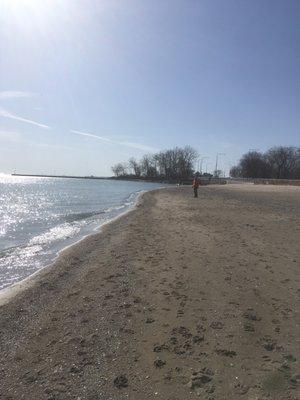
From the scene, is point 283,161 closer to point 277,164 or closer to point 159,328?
point 277,164

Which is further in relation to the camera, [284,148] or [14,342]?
[284,148]

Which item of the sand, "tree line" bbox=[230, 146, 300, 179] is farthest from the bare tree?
the sand

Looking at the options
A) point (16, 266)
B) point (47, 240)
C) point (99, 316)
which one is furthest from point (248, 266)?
point (47, 240)

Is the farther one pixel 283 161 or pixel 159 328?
pixel 283 161

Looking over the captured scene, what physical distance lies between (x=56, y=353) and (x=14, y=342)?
34.8 inches

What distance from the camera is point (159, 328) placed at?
6797 mm

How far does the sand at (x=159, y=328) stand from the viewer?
5059 mm

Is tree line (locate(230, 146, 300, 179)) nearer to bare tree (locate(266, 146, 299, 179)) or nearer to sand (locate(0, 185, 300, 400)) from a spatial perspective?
bare tree (locate(266, 146, 299, 179))

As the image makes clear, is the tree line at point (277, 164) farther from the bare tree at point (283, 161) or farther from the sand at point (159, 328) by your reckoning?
the sand at point (159, 328)

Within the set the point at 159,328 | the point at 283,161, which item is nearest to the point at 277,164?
the point at 283,161

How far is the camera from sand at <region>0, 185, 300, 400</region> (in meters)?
5.06

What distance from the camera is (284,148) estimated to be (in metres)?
162

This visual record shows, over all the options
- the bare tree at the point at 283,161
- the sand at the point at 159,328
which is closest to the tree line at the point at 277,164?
the bare tree at the point at 283,161

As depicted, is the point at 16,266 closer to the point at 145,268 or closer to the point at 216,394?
the point at 145,268
